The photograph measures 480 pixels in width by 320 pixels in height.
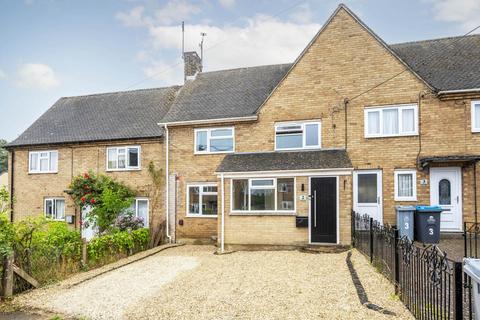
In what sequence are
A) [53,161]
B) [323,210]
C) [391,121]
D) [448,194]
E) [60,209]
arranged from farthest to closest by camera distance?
[53,161] → [60,209] → [391,121] → [448,194] → [323,210]

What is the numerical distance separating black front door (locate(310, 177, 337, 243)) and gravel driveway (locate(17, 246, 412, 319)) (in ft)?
4.53

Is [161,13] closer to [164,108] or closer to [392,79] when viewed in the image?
[164,108]

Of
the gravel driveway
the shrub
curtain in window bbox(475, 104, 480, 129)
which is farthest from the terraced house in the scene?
the gravel driveway

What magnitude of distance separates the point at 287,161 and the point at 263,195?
5.58 feet

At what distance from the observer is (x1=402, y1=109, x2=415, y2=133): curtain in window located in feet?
46.5

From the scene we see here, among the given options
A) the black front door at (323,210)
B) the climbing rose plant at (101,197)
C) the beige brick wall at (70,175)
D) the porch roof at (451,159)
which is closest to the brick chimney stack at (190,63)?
the beige brick wall at (70,175)

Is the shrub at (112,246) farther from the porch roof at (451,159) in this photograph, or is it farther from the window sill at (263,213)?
the porch roof at (451,159)

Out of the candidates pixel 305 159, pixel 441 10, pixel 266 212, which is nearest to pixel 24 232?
pixel 266 212

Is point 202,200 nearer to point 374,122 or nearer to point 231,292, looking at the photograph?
point 374,122

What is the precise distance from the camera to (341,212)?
12922mm

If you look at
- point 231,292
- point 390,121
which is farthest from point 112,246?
point 390,121

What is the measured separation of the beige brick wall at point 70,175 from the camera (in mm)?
18266

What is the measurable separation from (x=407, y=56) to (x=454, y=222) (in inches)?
318

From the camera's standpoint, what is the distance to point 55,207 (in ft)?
66.5
